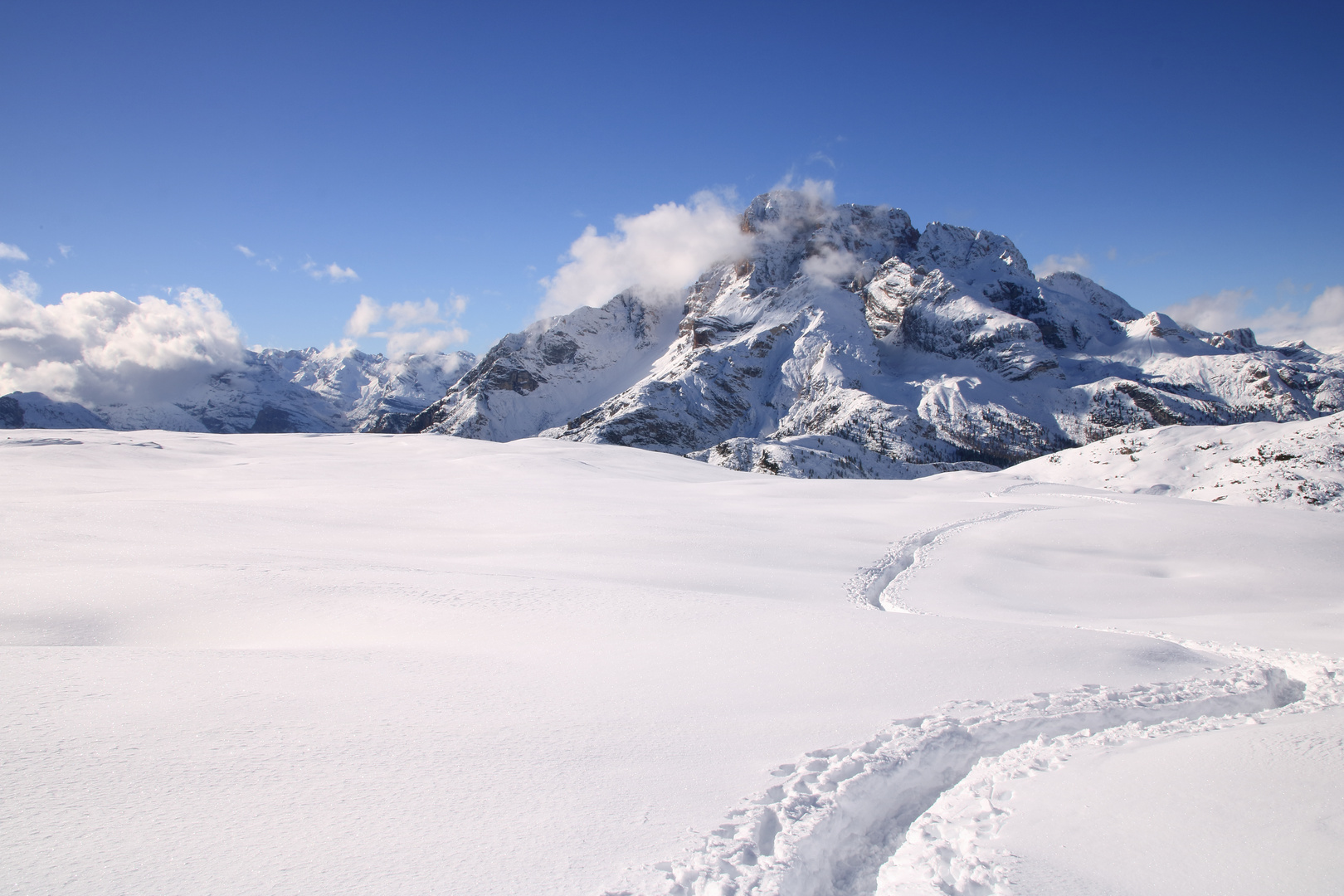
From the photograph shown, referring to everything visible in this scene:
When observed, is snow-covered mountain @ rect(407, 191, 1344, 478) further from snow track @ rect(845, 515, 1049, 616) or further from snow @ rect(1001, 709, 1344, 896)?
snow @ rect(1001, 709, 1344, 896)

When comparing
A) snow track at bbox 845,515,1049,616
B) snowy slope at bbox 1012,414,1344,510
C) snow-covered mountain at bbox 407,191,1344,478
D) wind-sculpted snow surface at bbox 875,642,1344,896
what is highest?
snow-covered mountain at bbox 407,191,1344,478

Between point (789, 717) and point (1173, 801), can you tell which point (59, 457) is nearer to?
point (789, 717)

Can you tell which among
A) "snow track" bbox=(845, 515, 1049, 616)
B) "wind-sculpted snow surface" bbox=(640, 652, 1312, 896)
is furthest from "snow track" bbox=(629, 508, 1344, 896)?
"snow track" bbox=(845, 515, 1049, 616)

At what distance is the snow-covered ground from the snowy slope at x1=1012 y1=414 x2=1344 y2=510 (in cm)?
3930

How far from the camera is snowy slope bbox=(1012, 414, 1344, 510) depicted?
1674 inches

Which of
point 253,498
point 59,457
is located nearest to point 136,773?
point 253,498

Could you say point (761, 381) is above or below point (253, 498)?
above

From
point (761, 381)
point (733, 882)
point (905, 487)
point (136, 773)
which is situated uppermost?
point (761, 381)

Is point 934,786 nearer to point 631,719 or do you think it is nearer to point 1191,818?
point 1191,818

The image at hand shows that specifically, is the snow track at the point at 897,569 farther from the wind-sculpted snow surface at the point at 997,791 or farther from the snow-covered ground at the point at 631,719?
the wind-sculpted snow surface at the point at 997,791

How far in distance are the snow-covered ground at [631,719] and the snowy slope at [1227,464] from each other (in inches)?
1547

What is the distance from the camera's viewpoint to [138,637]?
7266mm

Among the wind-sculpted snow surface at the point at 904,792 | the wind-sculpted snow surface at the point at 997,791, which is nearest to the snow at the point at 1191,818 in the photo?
the wind-sculpted snow surface at the point at 997,791

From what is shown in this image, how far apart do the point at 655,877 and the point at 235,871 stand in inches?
92.9
